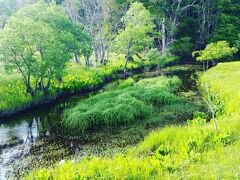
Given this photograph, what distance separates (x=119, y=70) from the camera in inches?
1470

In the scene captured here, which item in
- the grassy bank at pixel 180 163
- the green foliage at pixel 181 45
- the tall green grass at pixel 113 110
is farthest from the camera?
the green foliage at pixel 181 45

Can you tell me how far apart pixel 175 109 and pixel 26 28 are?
12311 mm

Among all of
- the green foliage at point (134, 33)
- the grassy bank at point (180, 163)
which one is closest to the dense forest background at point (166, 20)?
the green foliage at point (134, 33)

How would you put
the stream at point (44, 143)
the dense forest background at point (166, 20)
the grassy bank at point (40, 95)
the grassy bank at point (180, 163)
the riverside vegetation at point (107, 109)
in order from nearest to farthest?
1. the grassy bank at point (180, 163)
2. the riverside vegetation at point (107, 109)
3. the stream at point (44, 143)
4. the grassy bank at point (40, 95)
5. the dense forest background at point (166, 20)

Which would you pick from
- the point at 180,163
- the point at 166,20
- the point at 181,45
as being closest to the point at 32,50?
the point at 180,163

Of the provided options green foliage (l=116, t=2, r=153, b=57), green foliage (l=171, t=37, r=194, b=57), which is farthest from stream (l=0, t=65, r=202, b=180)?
green foliage (l=171, t=37, r=194, b=57)

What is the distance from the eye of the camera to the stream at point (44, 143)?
1254 cm

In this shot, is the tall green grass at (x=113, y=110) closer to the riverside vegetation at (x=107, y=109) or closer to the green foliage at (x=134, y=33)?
the riverside vegetation at (x=107, y=109)

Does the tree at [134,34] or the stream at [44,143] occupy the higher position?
the tree at [134,34]

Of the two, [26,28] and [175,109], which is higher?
[26,28]

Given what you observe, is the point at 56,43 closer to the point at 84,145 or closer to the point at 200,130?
the point at 84,145

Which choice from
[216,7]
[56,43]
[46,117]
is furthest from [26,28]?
[216,7]

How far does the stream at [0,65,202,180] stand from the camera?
41.2 feet

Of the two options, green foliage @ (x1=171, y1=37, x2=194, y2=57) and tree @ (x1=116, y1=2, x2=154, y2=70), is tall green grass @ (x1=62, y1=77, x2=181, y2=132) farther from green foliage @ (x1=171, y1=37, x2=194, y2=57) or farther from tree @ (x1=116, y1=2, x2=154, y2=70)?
green foliage @ (x1=171, y1=37, x2=194, y2=57)
